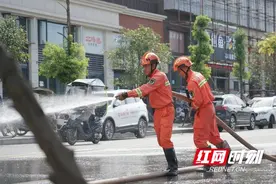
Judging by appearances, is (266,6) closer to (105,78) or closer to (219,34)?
(219,34)

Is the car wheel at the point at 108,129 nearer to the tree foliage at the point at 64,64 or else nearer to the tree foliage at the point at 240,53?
the tree foliage at the point at 64,64

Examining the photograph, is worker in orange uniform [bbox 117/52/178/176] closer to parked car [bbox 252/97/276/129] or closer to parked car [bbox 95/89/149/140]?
parked car [bbox 95/89/149/140]

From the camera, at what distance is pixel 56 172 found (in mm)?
1666

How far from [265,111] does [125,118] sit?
1080 cm

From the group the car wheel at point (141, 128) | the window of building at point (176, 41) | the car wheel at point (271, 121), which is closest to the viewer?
the car wheel at point (141, 128)

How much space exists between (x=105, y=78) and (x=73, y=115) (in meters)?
19.0

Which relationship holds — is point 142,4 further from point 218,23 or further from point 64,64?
point 64,64

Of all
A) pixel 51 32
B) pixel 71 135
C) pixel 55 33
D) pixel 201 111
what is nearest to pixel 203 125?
pixel 201 111

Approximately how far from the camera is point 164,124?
8141 mm

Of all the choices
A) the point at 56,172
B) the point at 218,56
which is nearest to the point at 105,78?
the point at 218,56

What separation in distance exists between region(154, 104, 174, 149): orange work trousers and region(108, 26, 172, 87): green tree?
22.9 meters

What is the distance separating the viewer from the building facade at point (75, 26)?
30469mm

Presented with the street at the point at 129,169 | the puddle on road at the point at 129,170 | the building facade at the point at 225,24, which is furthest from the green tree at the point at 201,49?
the puddle on road at the point at 129,170

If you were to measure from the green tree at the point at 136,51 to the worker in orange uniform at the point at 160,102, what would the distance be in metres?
22.7
